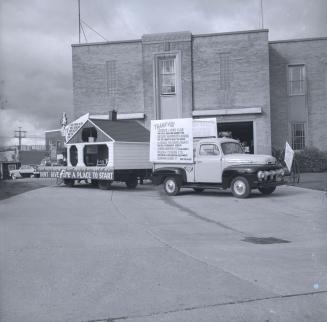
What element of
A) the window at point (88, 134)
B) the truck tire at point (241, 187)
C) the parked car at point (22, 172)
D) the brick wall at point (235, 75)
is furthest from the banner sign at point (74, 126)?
the parked car at point (22, 172)

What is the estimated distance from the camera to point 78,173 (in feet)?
69.3

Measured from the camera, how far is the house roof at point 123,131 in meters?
20.9

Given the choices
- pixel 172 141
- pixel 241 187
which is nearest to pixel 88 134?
pixel 172 141

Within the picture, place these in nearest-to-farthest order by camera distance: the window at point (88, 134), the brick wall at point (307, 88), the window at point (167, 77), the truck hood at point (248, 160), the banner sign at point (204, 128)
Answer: the truck hood at point (248, 160) < the banner sign at point (204, 128) < the window at point (88, 134) < the window at point (167, 77) < the brick wall at point (307, 88)

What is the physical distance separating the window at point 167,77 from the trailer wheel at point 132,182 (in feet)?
30.8

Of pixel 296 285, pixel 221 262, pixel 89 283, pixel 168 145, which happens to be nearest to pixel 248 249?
pixel 221 262

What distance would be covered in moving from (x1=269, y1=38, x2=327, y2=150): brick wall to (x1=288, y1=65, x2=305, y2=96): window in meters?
0.27

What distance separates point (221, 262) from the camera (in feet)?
24.1

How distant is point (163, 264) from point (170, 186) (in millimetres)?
10736

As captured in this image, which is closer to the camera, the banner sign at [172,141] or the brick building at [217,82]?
the banner sign at [172,141]

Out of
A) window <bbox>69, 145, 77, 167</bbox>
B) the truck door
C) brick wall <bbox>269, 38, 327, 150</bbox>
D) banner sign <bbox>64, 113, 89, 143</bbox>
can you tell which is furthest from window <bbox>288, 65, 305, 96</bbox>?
the truck door

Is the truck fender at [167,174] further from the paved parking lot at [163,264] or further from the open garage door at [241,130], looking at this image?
the open garage door at [241,130]

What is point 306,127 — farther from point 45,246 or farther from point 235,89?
point 45,246

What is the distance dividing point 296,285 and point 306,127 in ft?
82.2
